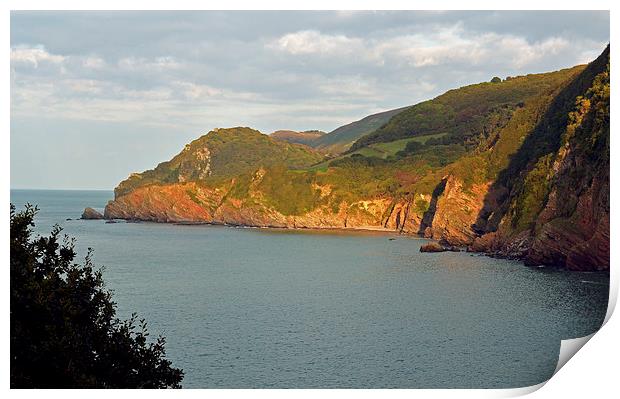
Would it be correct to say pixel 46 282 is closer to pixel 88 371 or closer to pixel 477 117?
pixel 88 371

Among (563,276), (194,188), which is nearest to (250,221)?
(194,188)

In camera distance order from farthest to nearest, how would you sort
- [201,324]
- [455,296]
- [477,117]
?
[477,117]
[455,296]
[201,324]

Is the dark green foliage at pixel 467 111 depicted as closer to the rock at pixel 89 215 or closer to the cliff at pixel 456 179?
the cliff at pixel 456 179

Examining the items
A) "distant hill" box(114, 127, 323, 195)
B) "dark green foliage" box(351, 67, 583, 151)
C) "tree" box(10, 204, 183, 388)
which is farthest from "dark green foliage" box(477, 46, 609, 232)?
"distant hill" box(114, 127, 323, 195)

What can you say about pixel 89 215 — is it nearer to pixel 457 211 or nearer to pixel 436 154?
pixel 436 154

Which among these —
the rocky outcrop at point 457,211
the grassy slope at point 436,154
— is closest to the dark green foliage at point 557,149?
the rocky outcrop at point 457,211
